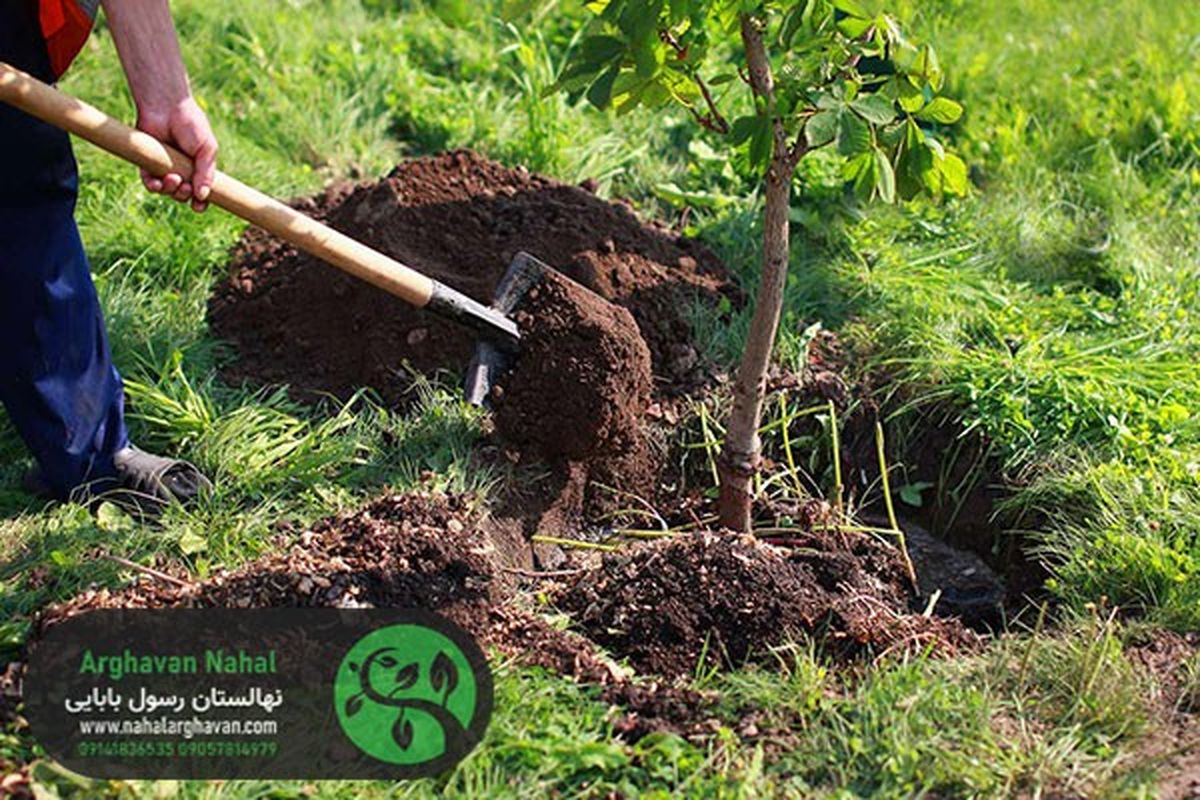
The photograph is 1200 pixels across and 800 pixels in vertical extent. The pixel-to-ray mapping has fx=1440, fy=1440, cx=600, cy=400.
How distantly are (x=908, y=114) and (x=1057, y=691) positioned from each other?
1313 millimetres

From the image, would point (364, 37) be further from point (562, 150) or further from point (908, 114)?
point (908, 114)

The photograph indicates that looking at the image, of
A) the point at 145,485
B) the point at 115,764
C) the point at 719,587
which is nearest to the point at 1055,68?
the point at 719,587

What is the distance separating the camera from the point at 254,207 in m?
3.44

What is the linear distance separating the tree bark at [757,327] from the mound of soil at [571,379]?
31cm

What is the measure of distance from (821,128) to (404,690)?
4.89ft

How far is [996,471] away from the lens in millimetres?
3982

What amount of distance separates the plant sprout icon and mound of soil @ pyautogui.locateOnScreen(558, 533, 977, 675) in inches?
18.7

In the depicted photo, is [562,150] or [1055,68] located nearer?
[562,150]

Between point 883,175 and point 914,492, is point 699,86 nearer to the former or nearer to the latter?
point 883,175

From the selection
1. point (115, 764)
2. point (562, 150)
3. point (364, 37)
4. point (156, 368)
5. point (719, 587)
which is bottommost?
point (115, 764)

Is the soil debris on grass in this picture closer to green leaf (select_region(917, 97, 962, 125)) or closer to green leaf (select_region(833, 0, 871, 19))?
green leaf (select_region(917, 97, 962, 125))

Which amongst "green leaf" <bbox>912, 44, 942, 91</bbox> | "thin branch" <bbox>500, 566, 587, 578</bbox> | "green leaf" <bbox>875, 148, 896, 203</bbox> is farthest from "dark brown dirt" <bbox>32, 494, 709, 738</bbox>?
"green leaf" <bbox>912, 44, 942, 91</bbox>

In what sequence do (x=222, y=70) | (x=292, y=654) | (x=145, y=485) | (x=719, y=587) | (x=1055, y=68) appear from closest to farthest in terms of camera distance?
(x=292, y=654) < (x=719, y=587) < (x=145, y=485) < (x=222, y=70) < (x=1055, y=68)

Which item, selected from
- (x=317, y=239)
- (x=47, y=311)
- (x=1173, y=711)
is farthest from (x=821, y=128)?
(x=47, y=311)
